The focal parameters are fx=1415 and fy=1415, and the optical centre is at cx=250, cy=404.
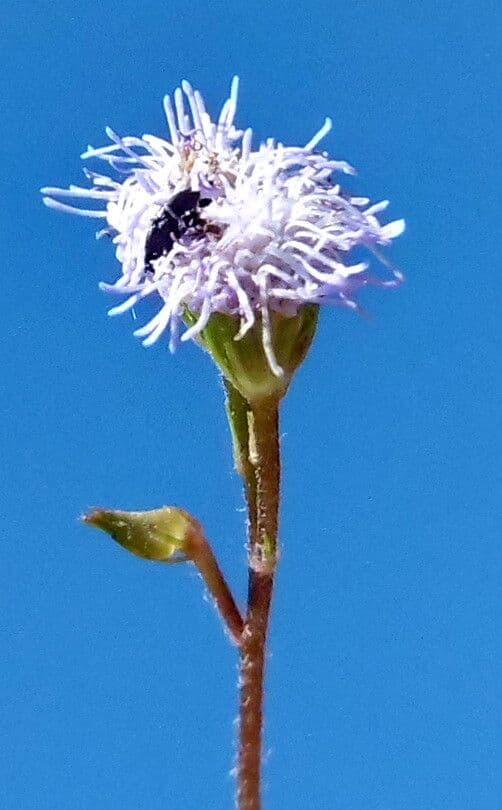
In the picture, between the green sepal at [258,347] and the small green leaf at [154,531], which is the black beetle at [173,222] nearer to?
the green sepal at [258,347]

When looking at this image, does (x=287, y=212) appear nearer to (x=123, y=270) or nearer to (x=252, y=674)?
(x=123, y=270)

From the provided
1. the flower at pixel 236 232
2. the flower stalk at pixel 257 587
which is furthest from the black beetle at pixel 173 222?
the flower stalk at pixel 257 587

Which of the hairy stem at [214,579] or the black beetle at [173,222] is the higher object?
the black beetle at [173,222]

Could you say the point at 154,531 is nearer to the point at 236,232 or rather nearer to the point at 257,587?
the point at 257,587


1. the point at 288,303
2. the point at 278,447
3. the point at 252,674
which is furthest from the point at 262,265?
the point at 252,674

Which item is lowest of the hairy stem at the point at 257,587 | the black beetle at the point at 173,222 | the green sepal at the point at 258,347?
the hairy stem at the point at 257,587

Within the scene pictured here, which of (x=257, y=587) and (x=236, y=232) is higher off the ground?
(x=236, y=232)

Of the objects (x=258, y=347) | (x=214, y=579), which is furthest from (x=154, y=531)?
(x=258, y=347)
